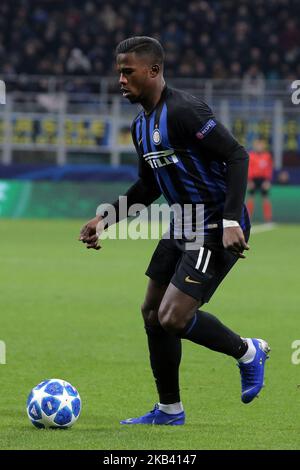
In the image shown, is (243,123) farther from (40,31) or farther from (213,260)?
(213,260)

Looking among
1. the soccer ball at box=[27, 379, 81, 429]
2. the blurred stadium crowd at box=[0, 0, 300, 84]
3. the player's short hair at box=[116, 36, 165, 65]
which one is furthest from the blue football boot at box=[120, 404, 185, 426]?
the blurred stadium crowd at box=[0, 0, 300, 84]

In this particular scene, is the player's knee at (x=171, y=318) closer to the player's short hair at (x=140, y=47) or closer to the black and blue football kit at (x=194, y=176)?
the black and blue football kit at (x=194, y=176)

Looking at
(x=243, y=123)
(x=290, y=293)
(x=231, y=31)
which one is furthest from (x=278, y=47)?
(x=290, y=293)

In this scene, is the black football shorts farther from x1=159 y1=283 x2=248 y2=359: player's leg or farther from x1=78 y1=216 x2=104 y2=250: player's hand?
x1=78 y1=216 x2=104 y2=250: player's hand

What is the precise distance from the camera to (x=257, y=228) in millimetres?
23078

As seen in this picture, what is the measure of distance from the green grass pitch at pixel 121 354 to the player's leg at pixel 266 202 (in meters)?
6.45

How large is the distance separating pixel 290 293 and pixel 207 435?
7.30 m

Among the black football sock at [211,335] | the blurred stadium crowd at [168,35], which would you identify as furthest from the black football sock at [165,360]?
Answer: the blurred stadium crowd at [168,35]

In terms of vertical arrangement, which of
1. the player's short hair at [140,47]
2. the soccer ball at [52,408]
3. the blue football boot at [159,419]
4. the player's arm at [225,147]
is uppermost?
the player's short hair at [140,47]

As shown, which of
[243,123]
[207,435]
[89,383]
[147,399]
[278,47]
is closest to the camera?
[207,435]

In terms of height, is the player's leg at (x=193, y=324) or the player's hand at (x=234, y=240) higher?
the player's hand at (x=234, y=240)

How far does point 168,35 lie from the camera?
29172mm

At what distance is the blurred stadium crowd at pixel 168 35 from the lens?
2827 centimetres

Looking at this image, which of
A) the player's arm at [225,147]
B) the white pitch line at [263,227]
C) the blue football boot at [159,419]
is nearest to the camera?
the player's arm at [225,147]
